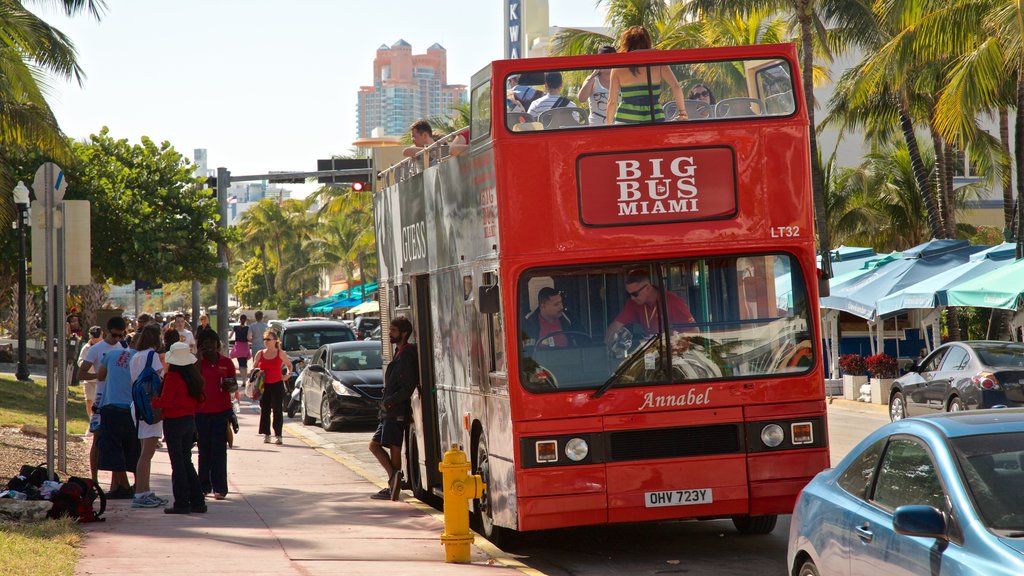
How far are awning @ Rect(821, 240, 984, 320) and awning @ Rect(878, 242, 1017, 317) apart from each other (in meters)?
0.75

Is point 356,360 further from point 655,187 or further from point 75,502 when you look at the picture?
point 655,187

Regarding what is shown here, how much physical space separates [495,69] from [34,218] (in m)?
6.01

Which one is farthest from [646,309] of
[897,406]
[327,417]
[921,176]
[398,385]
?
[921,176]

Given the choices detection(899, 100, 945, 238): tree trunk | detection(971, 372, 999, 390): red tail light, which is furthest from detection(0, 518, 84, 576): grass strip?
detection(899, 100, 945, 238): tree trunk

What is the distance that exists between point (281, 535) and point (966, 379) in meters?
12.1

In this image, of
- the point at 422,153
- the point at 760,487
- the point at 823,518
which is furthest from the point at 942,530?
the point at 422,153

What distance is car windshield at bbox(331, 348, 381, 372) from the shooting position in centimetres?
2339

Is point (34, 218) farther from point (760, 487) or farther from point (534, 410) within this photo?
point (760, 487)

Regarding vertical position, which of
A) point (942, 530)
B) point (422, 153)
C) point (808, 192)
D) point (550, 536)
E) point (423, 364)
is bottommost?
point (550, 536)

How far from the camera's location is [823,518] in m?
6.59

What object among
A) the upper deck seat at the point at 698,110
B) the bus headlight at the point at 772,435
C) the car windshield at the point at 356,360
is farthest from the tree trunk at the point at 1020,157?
the bus headlight at the point at 772,435

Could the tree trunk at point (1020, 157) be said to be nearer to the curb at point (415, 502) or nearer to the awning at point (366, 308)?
the curb at point (415, 502)

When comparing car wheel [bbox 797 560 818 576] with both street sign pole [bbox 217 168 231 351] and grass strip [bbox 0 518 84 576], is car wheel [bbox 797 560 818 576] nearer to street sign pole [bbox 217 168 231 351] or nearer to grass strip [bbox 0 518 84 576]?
grass strip [bbox 0 518 84 576]

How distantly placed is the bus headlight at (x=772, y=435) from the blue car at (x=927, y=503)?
273cm
